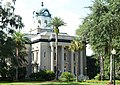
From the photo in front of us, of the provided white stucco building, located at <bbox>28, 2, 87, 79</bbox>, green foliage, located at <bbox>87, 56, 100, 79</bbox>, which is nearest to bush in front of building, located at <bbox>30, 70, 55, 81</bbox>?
white stucco building, located at <bbox>28, 2, 87, 79</bbox>

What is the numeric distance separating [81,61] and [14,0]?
110 ft

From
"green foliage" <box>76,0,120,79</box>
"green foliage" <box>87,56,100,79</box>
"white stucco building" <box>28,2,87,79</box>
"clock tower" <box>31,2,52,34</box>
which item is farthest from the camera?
"clock tower" <box>31,2,52,34</box>

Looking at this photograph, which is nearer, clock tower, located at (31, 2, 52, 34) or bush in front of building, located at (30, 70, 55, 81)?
bush in front of building, located at (30, 70, 55, 81)

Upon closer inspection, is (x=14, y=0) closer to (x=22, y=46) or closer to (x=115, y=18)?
(x=115, y=18)

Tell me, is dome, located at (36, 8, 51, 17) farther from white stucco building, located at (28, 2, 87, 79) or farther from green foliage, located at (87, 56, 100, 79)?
green foliage, located at (87, 56, 100, 79)

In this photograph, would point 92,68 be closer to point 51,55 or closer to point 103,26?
point 51,55

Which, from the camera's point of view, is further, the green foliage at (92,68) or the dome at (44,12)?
the dome at (44,12)

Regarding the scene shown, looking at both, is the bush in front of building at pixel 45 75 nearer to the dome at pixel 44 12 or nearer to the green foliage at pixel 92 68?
the green foliage at pixel 92 68

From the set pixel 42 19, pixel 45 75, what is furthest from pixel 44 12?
pixel 45 75

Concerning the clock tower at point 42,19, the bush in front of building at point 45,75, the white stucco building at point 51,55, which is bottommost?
the bush in front of building at point 45,75

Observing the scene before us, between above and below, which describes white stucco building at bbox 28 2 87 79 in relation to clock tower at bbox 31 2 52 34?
below

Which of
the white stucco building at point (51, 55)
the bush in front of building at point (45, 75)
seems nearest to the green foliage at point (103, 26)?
the bush in front of building at point (45, 75)

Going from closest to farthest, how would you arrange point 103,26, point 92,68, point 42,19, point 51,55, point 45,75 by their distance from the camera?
1. point 103,26
2. point 45,75
3. point 51,55
4. point 92,68
5. point 42,19

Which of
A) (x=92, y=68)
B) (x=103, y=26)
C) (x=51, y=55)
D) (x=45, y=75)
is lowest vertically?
(x=45, y=75)
